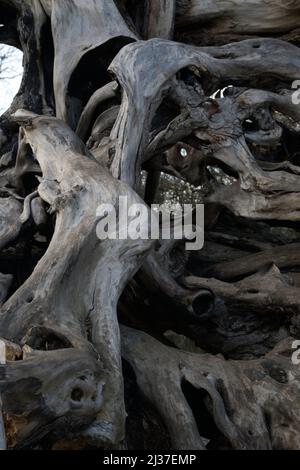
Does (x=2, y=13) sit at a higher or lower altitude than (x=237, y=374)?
higher

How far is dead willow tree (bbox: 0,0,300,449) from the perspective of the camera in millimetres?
2932

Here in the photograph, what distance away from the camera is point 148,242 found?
3.48m

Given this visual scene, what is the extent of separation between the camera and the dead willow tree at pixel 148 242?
2932 millimetres

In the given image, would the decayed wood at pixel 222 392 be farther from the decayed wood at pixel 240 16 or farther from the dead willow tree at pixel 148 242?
the decayed wood at pixel 240 16

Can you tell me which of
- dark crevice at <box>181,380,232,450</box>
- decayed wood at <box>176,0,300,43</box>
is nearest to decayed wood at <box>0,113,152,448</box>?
dark crevice at <box>181,380,232,450</box>

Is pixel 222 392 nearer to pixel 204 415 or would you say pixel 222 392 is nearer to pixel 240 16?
pixel 204 415

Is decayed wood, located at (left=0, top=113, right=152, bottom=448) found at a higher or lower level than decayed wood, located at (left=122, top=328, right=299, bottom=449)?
higher

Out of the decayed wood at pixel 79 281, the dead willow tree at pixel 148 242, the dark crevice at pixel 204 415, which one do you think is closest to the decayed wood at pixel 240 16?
the dead willow tree at pixel 148 242

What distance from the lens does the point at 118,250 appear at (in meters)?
3.44

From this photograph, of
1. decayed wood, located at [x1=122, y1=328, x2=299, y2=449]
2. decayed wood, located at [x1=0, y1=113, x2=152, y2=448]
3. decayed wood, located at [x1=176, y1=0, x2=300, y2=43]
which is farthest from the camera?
decayed wood, located at [x1=176, y1=0, x2=300, y2=43]

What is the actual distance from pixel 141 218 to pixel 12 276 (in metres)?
0.81

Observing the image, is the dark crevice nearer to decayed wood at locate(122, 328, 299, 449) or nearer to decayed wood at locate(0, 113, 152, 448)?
decayed wood at locate(122, 328, 299, 449)
